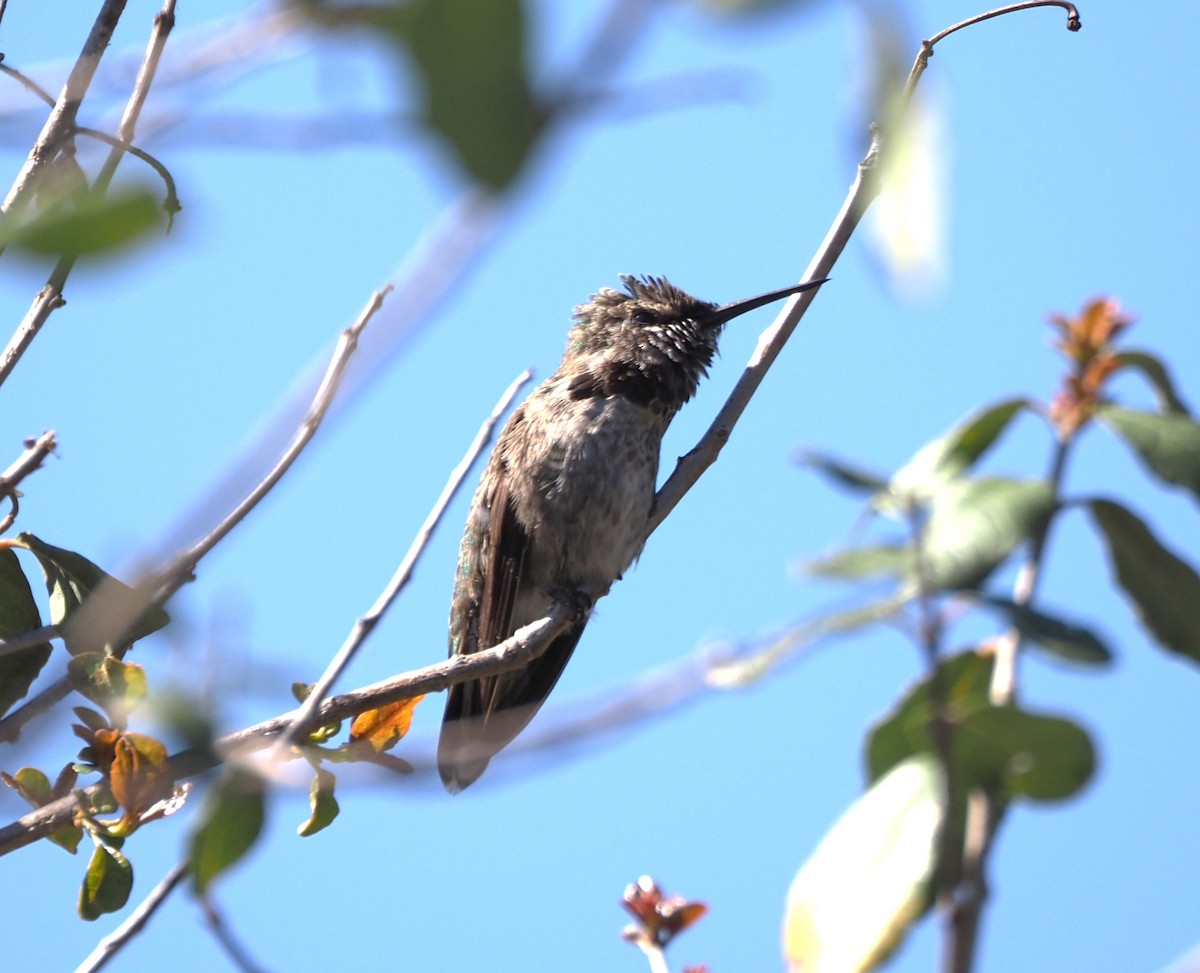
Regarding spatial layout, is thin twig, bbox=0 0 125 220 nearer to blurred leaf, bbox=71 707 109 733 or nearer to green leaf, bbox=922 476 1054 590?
blurred leaf, bbox=71 707 109 733

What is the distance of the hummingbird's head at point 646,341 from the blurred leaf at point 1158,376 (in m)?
3.76

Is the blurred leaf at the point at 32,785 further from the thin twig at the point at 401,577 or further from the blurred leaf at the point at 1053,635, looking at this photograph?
the blurred leaf at the point at 1053,635

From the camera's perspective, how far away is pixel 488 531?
17.3 feet

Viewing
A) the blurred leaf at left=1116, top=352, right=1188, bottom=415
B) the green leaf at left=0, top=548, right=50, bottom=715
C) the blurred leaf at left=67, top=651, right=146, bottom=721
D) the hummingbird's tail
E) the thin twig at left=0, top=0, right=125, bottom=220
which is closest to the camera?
the blurred leaf at left=1116, top=352, right=1188, bottom=415

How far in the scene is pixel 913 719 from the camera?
1328mm

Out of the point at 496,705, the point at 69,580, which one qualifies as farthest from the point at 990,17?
the point at 496,705

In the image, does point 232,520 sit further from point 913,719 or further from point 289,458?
point 913,719

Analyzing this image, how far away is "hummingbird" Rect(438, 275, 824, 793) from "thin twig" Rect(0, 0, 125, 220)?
2.62 metres

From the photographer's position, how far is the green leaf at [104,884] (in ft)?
8.32

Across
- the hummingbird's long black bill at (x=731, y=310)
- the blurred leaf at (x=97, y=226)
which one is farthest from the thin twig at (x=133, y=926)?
the hummingbird's long black bill at (x=731, y=310)

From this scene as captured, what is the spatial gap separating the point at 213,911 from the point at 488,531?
4074mm

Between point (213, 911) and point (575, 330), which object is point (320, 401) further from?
point (575, 330)

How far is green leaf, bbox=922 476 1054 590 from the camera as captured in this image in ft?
3.91

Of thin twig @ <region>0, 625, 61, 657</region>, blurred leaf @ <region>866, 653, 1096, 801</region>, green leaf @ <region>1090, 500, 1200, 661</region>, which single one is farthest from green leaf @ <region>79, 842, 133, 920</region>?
green leaf @ <region>1090, 500, 1200, 661</region>
